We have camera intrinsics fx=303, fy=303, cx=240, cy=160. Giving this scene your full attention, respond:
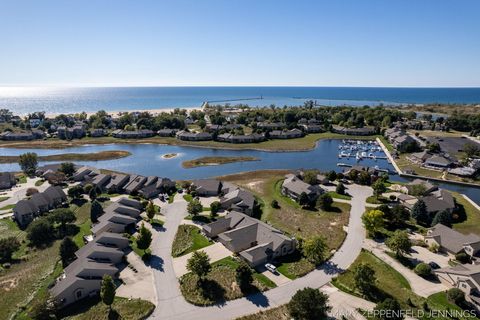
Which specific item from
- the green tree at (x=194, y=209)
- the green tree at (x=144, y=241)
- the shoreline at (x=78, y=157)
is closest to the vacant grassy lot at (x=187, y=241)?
the green tree at (x=194, y=209)

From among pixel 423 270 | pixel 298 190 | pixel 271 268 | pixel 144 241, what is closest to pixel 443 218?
pixel 423 270

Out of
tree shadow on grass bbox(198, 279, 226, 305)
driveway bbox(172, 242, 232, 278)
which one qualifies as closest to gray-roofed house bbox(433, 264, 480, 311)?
tree shadow on grass bbox(198, 279, 226, 305)

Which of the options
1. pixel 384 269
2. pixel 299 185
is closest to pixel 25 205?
pixel 299 185

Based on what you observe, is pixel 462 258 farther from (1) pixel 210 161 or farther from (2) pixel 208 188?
(1) pixel 210 161

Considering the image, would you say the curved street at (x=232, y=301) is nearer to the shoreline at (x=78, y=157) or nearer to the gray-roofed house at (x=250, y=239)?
the gray-roofed house at (x=250, y=239)

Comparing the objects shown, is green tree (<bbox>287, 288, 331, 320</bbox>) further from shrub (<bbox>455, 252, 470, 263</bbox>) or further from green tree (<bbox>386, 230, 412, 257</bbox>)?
shrub (<bbox>455, 252, 470, 263</bbox>)

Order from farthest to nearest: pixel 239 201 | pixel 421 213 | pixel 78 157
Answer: pixel 78 157, pixel 239 201, pixel 421 213
